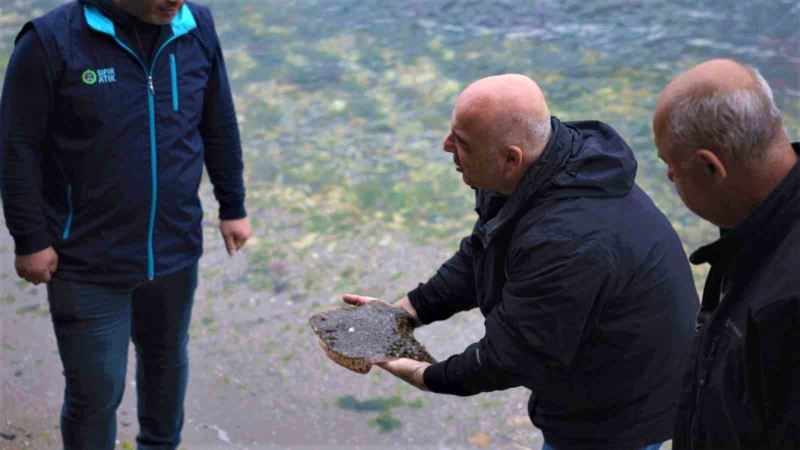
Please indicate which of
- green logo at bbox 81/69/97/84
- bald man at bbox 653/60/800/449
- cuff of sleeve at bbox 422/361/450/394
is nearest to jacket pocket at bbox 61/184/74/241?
green logo at bbox 81/69/97/84

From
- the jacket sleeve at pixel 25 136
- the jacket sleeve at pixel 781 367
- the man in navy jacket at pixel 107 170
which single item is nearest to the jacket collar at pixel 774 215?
the jacket sleeve at pixel 781 367

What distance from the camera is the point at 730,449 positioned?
5.76 ft

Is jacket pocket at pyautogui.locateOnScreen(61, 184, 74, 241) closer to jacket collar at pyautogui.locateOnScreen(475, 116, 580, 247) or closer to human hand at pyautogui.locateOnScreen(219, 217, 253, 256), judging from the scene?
human hand at pyautogui.locateOnScreen(219, 217, 253, 256)

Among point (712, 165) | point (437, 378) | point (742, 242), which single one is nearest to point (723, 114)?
point (712, 165)

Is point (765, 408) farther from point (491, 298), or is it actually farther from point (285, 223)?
point (285, 223)

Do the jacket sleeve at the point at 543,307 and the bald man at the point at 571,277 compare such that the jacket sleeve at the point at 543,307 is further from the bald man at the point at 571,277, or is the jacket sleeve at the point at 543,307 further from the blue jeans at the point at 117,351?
the blue jeans at the point at 117,351

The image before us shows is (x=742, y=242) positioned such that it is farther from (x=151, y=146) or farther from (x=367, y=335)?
(x=151, y=146)

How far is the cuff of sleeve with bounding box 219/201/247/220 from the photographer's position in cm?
344

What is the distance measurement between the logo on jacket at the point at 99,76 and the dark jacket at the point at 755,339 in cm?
170

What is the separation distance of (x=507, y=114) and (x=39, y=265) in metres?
1.42

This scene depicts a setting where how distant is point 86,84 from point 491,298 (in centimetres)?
121

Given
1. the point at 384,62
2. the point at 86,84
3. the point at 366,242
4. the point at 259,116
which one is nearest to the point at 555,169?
the point at 86,84

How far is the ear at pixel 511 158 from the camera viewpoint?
2.27m

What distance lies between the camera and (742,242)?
1734 mm
